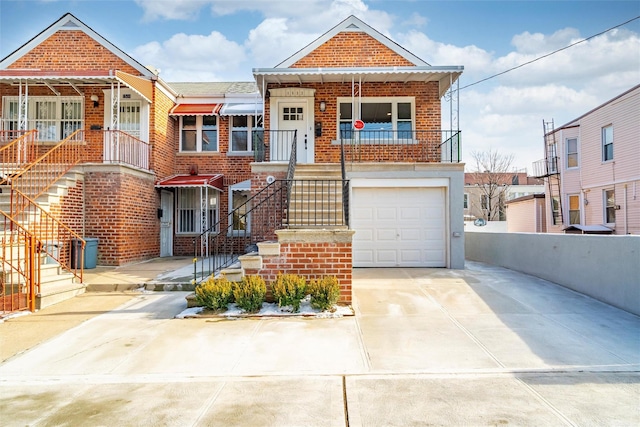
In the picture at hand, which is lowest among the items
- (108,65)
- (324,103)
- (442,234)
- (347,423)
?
(347,423)

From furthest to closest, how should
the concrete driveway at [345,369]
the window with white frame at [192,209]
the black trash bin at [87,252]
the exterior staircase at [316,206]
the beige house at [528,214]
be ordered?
the beige house at [528,214], the window with white frame at [192,209], the black trash bin at [87,252], the exterior staircase at [316,206], the concrete driveway at [345,369]

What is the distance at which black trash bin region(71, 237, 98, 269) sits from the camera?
991 centimetres

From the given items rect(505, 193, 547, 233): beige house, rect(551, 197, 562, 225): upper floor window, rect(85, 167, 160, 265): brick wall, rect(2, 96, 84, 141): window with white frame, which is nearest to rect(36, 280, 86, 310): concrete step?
rect(85, 167, 160, 265): brick wall

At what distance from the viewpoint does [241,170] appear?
45.9ft

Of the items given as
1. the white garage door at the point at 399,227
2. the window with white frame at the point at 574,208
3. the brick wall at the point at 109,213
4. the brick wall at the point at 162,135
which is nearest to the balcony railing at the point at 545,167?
the window with white frame at the point at 574,208

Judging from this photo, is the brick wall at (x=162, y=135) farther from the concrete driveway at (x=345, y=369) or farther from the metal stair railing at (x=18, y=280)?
the concrete driveway at (x=345, y=369)

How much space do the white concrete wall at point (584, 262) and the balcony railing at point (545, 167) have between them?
40.2ft

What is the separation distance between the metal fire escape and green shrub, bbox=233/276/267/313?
19626 millimetres

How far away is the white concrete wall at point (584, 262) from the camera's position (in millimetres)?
6246

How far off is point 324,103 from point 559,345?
936 cm

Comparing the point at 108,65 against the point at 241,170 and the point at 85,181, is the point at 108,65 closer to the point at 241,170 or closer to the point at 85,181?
the point at 85,181

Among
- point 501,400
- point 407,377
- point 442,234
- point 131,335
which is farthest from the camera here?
point 442,234

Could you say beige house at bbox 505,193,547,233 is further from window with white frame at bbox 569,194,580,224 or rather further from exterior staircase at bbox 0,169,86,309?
exterior staircase at bbox 0,169,86,309

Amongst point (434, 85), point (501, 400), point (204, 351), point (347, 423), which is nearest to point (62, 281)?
point (204, 351)
